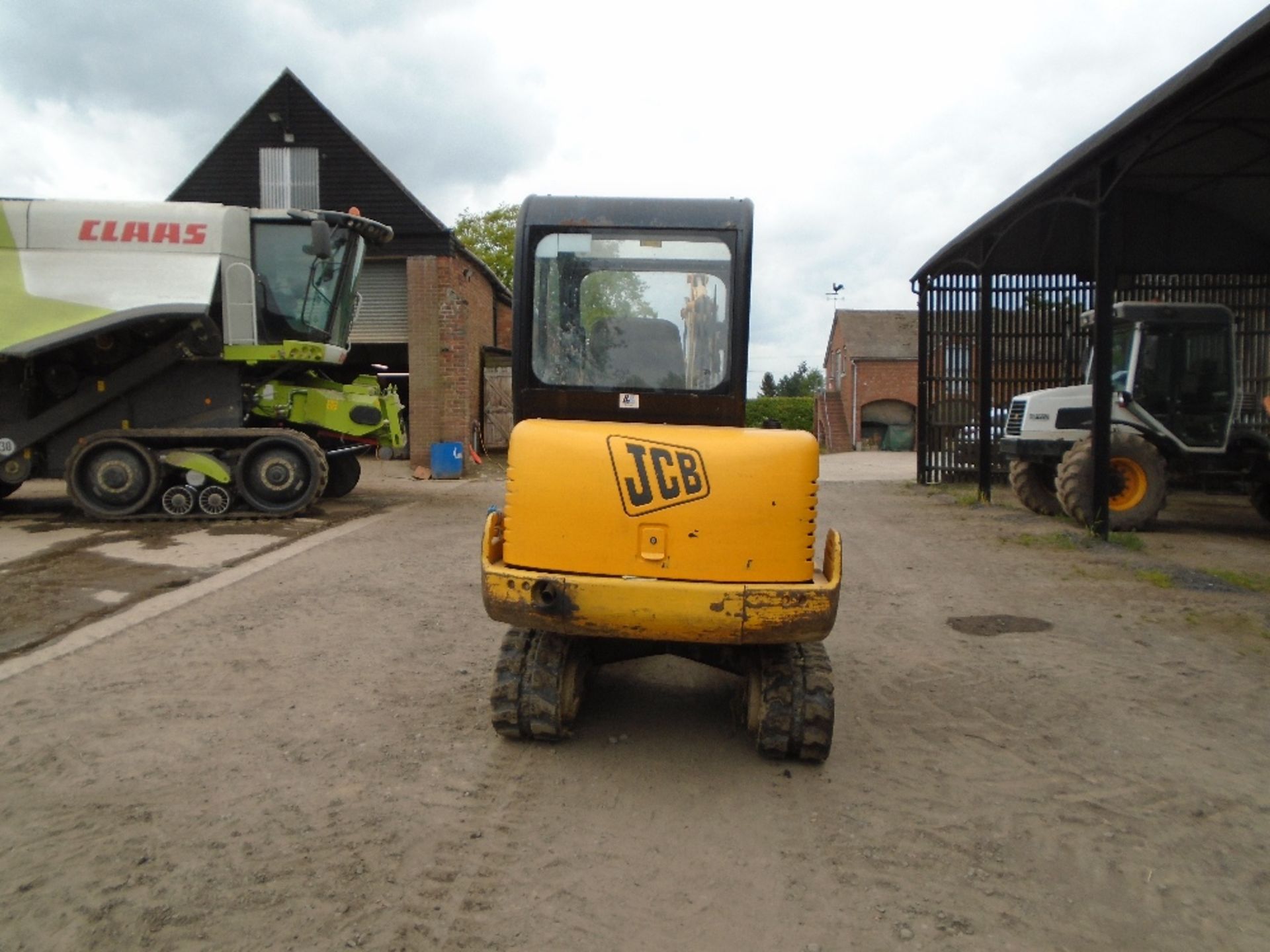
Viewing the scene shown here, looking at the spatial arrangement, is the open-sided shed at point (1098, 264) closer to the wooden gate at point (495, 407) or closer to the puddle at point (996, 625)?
the puddle at point (996, 625)

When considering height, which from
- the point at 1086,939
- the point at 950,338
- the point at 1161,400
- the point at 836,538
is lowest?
the point at 1086,939

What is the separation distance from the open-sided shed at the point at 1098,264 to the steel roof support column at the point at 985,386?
25 millimetres

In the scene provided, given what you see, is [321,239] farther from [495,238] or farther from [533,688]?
[495,238]

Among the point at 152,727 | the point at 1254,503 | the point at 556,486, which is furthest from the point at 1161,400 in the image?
the point at 152,727

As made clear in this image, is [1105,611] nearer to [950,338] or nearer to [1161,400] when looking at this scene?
[1161,400]

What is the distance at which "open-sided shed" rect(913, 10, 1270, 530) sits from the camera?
1072 centimetres

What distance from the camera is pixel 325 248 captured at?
12.5m

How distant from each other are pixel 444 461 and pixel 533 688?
51.0 feet

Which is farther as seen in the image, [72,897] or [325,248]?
[325,248]

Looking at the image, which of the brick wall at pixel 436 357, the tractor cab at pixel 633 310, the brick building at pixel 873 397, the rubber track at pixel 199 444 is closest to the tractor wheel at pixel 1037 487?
the rubber track at pixel 199 444

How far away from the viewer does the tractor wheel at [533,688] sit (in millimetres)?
4426

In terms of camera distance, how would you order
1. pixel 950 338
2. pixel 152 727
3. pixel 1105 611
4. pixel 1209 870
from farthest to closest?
pixel 950 338 → pixel 1105 611 → pixel 152 727 → pixel 1209 870

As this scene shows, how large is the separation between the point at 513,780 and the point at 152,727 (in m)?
1.86

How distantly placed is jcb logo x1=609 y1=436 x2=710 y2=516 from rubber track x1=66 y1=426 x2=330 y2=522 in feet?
31.0
